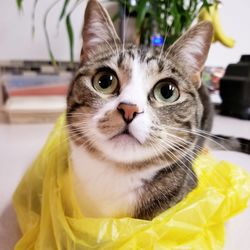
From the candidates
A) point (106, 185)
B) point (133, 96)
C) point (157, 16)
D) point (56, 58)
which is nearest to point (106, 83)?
point (133, 96)

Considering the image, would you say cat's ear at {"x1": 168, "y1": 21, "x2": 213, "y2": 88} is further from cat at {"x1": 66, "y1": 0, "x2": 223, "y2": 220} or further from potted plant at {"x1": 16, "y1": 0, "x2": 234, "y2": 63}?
potted plant at {"x1": 16, "y1": 0, "x2": 234, "y2": 63}

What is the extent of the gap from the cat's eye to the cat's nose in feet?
0.27

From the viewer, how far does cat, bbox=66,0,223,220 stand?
486 mm

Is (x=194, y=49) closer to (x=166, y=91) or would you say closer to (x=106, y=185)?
(x=166, y=91)

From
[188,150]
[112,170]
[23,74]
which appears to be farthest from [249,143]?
[23,74]

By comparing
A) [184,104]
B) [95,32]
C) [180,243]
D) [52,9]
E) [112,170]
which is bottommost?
[180,243]

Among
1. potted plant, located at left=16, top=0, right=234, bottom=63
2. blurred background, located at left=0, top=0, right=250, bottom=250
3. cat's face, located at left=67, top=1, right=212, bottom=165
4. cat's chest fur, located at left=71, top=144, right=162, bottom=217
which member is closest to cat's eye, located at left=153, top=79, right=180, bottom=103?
cat's face, located at left=67, top=1, right=212, bottom=165

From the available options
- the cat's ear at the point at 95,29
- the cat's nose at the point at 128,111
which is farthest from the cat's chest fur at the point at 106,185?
the cat's ear at the point at 95,29

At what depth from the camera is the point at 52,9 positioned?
1585mm

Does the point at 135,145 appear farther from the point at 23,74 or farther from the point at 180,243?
the point at 23,74

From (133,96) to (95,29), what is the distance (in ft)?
0.69

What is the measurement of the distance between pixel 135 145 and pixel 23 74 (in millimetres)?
1207

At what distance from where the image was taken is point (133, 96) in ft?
1.57

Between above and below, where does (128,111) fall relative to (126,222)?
above
